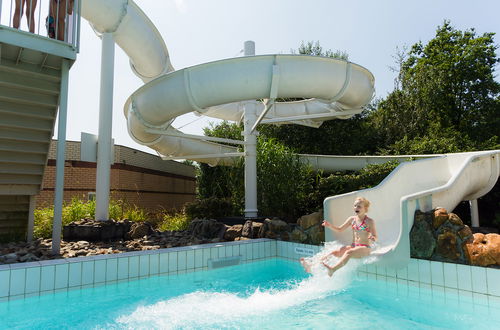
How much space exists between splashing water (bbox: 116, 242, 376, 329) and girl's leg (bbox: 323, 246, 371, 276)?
308 millimetres

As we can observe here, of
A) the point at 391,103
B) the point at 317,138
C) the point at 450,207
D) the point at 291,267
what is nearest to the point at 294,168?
the point at 291,267

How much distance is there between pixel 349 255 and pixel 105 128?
5.26m

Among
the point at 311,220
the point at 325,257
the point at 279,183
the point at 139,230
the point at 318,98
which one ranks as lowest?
the point at 325,257

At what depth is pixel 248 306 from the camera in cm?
368

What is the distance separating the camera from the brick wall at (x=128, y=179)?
421 inches

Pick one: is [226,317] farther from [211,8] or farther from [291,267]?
[211,8]

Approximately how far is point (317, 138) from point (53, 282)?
9.84 metres

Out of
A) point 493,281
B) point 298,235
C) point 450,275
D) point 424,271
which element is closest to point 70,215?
point 298,235

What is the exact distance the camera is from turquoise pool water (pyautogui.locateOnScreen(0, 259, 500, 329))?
126 inches

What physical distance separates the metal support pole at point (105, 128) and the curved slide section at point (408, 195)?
14.3 feet

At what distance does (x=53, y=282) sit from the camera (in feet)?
13.3

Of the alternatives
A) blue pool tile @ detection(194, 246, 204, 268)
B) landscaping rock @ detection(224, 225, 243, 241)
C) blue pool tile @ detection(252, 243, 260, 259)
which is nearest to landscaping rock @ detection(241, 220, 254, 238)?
landscaping rock @ detection(224, 225, 243, 241)

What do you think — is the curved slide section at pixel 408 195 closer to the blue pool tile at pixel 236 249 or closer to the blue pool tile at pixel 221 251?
the blue pool tile at pixel 236 249

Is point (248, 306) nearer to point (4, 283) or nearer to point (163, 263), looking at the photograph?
point (163, 263)
